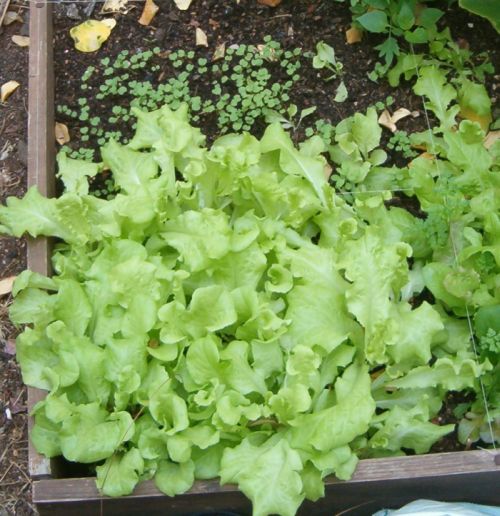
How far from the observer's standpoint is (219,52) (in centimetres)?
241

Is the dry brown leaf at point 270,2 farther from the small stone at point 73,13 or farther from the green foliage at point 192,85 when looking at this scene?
the small stone at point 73,13

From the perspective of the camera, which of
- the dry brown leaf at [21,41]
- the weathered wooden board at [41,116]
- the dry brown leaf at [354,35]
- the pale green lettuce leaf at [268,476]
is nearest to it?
the pale green lettuce leaf at [268,476]

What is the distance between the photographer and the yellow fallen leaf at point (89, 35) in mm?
2430

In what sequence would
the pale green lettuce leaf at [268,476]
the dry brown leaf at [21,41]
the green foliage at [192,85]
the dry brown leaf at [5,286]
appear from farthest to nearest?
the dry brown leaf at [21,41] < the green foliage at [192,85] < the dry brown leaf at [5,286] < the pale green lettuce leaf at [268,476]

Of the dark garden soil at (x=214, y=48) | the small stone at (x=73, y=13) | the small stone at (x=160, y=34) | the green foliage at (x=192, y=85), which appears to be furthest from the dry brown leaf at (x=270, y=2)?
the small stone at (x=73, y=13)

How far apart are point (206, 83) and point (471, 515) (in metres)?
1.36

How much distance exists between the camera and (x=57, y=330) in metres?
1.77

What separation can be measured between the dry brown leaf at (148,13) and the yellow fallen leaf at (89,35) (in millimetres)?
107

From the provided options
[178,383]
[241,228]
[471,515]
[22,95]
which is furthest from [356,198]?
[22,95]

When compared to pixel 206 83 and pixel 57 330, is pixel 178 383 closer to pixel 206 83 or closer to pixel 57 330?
pixel 57 330

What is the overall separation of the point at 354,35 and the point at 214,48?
411 mm

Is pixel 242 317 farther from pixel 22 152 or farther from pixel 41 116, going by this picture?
pixel 22 152

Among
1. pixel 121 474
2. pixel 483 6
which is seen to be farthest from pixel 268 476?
pixel 483 6

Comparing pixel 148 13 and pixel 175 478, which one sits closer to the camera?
pixel 175 478
